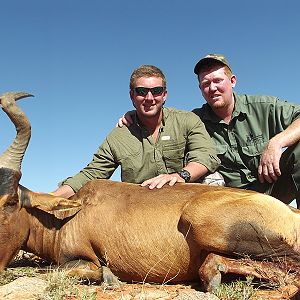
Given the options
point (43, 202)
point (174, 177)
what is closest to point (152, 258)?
point (174, 177)

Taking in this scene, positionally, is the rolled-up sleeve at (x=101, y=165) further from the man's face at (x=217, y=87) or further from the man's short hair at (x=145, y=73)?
the man's face at (x=217, y=87)

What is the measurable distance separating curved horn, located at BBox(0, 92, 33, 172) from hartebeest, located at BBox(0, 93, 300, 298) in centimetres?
1

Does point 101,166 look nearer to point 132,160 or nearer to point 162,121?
point 132,160

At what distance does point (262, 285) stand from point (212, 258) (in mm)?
573

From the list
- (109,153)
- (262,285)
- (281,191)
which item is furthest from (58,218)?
(281,191)

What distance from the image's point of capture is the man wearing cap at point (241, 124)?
8.30m

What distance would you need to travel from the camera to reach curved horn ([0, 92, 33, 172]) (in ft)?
18.9

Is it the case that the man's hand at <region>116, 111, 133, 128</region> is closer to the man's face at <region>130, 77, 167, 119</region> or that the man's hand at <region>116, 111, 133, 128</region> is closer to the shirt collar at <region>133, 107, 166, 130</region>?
the shirt collar at <region>133, 107, 166, 130</region>

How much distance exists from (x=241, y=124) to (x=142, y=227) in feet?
11.5

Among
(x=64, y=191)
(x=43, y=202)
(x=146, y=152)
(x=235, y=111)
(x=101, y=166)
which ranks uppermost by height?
(x=235, y=111)

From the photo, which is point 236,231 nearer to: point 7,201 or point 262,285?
point 262,285

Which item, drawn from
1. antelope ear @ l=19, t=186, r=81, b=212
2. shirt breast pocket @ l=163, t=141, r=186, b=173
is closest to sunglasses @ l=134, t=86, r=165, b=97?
shirt breast pocket @ l=163, t=141, r=186, b=173

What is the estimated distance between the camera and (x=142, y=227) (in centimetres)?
576

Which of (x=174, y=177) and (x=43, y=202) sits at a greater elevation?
(x=174, y=177)
